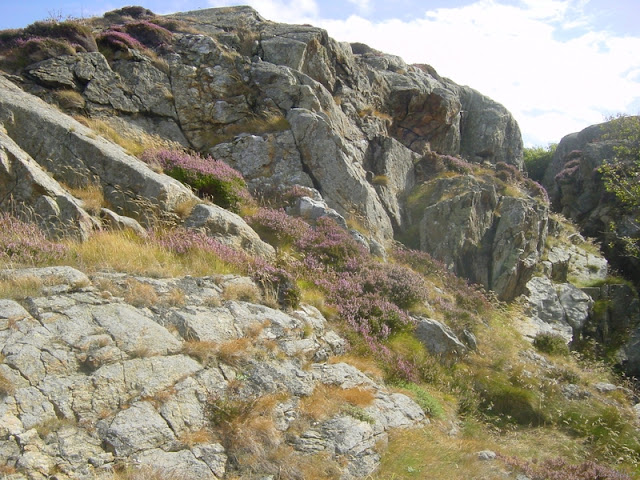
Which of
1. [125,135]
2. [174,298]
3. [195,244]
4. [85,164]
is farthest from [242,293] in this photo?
[125,135]

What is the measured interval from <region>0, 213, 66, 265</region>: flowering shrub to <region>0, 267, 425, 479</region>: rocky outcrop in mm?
867

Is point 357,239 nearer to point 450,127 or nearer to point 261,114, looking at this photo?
point 261,114

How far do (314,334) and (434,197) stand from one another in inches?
542

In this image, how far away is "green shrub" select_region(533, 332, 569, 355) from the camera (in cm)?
1689

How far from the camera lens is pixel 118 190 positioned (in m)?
12.5

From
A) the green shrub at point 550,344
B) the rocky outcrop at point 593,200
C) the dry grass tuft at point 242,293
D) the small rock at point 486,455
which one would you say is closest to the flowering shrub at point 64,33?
the dry grass tuft at point 242,293

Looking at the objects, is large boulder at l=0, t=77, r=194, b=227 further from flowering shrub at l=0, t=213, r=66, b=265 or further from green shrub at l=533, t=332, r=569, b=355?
green shrub at l=533, t=332, r=569, b=355

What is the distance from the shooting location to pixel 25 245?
29.2 feet

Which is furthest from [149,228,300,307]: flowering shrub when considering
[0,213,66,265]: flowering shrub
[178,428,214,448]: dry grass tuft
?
[178,428,214,448]: dry grass tuft

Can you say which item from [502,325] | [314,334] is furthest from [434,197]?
[314,334]

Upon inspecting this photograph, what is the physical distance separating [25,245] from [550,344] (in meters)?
16.3

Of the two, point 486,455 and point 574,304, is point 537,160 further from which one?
point 486,455

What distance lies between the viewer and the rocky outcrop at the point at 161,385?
5.80 meters

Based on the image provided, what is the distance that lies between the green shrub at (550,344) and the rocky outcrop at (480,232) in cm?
299
